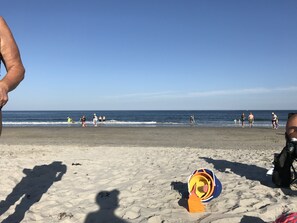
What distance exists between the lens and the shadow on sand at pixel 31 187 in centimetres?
509

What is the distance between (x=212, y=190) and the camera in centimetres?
501

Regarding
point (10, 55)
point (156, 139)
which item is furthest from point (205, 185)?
point (156, 139)

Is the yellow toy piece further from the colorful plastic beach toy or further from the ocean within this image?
the ocean

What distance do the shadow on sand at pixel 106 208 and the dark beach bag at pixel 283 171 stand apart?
107 inches

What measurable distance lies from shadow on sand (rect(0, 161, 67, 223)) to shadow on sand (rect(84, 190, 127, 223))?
3.26 feet

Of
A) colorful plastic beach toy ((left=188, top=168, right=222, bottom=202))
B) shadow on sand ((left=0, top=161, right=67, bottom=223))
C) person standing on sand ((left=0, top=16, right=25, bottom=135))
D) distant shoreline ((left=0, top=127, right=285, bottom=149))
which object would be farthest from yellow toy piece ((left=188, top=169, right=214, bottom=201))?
distant shoreline ((left=0, top=127, right=285, bottom=149))

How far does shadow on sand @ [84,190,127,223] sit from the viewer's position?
4.61 meters

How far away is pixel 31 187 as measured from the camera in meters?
6.38

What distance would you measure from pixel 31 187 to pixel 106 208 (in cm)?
205

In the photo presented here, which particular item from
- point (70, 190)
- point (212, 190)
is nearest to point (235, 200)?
point (212, 190)

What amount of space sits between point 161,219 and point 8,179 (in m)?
3.71

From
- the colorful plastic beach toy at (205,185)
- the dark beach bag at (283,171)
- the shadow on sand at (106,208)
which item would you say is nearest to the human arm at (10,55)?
the shadow on sand at (106,208)

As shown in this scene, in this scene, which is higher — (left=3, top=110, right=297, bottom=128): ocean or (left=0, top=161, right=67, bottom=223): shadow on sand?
(left=0, top=161, right=67, bottom=223): shadow on sand

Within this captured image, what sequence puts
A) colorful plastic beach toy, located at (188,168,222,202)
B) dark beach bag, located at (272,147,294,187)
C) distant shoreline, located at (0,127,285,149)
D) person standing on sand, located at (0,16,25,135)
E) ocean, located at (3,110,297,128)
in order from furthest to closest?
1. ocean, located at (3,110,297,128)
2. distant shoreline, located at (0,127,285,149)
3. dark beach bag, located at (272,147,294,187)
4. colorful plastic beach toy, located at (188,168,222,202)
5. person standing on sand, located at (0,16,25,135)
